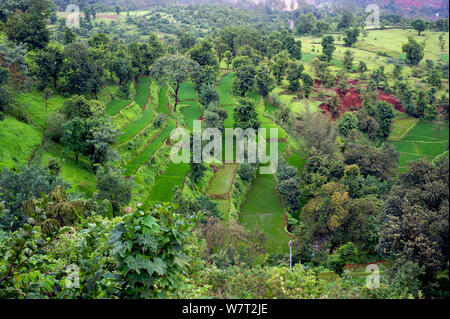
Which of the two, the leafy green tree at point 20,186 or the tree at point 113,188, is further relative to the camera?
the tree at point 113,188

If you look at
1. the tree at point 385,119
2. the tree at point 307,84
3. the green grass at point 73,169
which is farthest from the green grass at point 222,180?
the tree at point 307,84

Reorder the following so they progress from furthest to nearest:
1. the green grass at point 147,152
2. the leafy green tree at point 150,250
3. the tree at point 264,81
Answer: the tree at point 264,81 < the green grass at point 147,152 < the leafy green tree at point 150,250

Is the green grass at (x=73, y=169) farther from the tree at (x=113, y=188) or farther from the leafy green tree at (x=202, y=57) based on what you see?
the leafy green tree at (x=202, y=57)

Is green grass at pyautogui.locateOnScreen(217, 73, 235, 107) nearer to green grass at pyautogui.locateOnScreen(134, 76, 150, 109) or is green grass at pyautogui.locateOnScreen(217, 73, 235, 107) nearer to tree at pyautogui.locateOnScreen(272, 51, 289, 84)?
tree at pyautogui.locateOnScreen(272, 51, 289, 84)

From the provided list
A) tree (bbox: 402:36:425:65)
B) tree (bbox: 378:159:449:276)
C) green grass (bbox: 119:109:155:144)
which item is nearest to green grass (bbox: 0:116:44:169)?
green grass (bbox: 119:109:155:144)
